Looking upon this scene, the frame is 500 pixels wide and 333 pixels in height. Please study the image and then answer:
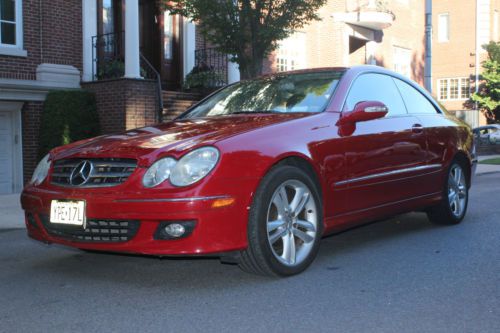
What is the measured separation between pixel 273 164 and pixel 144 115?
7729 mm

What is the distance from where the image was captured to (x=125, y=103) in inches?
442

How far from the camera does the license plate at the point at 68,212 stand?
156 inches

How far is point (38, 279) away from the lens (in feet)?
14.5

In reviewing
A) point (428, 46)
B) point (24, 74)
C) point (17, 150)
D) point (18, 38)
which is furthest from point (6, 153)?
point (428, 46)

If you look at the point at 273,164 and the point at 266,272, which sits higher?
the point at 273,164

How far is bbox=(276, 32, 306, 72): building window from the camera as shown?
61.3 ft

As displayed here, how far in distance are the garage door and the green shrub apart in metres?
0.56

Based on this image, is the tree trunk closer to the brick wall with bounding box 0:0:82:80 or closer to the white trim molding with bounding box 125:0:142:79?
the white trim molding with bounding box 125:0:142:79

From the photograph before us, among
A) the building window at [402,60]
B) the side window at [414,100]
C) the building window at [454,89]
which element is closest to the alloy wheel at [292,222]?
the side window at [414,100]

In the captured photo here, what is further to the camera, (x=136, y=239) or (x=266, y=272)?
(x=266, y=272)

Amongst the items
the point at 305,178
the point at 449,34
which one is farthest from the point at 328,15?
the point at 449,34

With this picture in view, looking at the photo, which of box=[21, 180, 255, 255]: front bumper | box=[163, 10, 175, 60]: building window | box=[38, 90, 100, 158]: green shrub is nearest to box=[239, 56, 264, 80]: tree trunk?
box=[38, 90, 100, 158]: green shrub

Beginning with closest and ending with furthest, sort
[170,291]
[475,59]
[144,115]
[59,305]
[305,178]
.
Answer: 1. [59,305]
2. [170,291]
3. [305,178]
4. [144,115]
5. [475,59]

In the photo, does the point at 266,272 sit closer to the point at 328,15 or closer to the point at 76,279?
the point at 76,279
